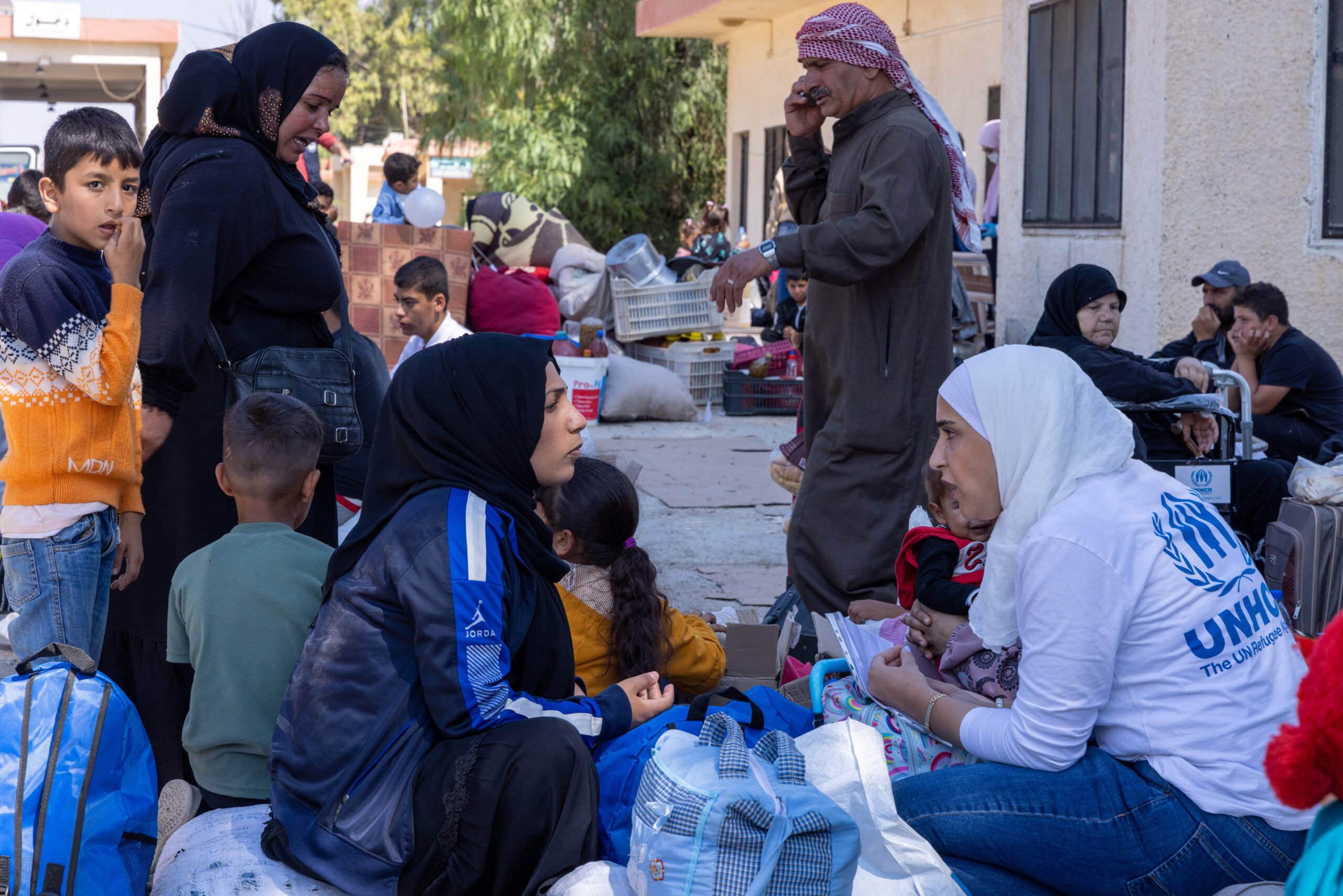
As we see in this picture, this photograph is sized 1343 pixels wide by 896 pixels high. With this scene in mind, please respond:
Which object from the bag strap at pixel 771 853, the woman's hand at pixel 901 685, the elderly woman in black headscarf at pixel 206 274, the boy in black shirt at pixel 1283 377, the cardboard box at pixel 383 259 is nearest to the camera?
the bag strap at pixel 771 853

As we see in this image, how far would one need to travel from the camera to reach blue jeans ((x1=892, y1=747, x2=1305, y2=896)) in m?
2.23

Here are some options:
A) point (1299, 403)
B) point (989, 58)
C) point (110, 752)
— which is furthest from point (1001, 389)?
point (989, 58)

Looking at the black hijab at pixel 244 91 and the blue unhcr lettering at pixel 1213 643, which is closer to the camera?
the blue unhcr lettering at pixel 1213 643

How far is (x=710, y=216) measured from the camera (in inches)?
632

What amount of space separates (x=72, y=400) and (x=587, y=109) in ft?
59.1

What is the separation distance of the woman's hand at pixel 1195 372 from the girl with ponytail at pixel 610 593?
288 cm

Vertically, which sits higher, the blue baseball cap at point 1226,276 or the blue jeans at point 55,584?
the blue baseball cap at point 1226,276

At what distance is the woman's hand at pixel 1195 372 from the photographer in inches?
200

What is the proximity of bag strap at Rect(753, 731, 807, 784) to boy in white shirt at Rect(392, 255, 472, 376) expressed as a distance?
418 cm

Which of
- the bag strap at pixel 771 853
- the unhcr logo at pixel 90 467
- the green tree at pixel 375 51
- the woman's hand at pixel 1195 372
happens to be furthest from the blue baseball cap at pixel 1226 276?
the green tree at pixel 375 51

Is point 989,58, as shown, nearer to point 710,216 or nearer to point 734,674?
point 710,216

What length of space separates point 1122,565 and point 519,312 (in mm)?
7354

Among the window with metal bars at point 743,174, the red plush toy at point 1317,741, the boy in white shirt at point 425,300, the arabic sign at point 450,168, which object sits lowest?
the red plush toy at point 1317,741

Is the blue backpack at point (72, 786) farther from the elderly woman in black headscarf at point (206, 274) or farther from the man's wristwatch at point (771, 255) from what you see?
the man's wristwatch at point (771, 255)
